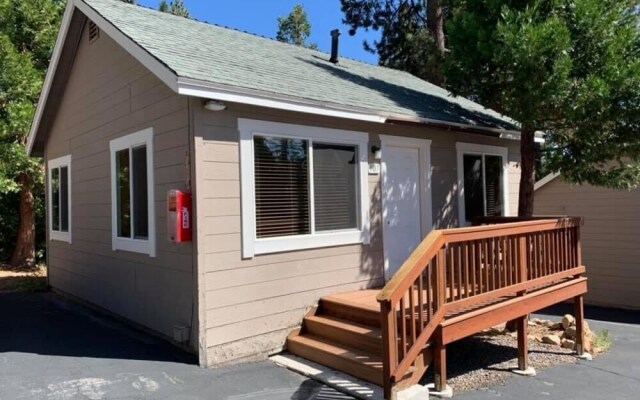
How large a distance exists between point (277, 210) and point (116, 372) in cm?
247

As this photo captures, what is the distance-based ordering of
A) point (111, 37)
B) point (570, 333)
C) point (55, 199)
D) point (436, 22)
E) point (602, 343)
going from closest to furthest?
point (111, 37) → point (570, 333) → point (602, 343) → point (55, 199) → point (436, 22)

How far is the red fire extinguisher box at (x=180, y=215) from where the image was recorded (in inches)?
214

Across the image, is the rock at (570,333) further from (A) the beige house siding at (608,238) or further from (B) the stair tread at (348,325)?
(A) the beige house siding at (608,238)

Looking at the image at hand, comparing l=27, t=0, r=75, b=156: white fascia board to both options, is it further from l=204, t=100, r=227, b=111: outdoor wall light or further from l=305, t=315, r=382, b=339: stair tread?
l=305, t=315, r=382, b=339: stair tread

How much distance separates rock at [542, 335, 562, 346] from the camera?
720cm

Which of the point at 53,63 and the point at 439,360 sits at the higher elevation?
the point at 53,63

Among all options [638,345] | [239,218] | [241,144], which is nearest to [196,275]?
[239,218]

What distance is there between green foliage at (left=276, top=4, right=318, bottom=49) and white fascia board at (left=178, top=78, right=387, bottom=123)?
866 inches

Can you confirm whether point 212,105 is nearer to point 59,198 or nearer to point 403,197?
point 403,197

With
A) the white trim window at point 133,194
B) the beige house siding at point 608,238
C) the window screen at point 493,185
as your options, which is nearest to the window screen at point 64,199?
the white trim window at point 133,194

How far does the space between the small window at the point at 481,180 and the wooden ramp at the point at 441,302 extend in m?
2.12

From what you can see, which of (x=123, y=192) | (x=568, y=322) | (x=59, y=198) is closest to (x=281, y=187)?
(x=123, y=192)

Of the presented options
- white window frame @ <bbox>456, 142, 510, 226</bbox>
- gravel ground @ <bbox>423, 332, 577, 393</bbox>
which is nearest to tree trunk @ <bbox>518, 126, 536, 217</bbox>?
white window frame @ <bbox>456, 142, 510, 226</bbox>

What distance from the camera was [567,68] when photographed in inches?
252
